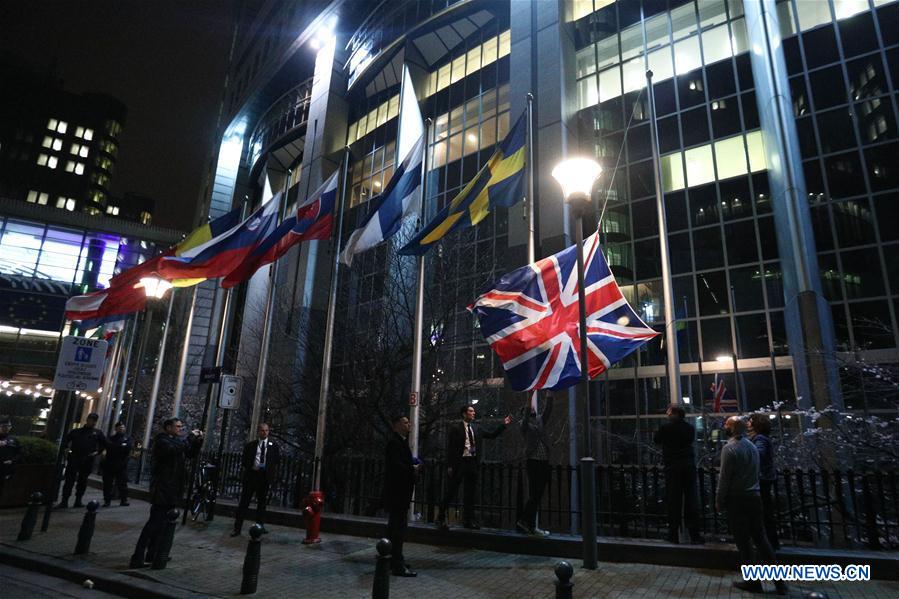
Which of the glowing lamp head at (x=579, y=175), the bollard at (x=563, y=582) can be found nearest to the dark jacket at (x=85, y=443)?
the glowing lamp head at (x=579, y=175)

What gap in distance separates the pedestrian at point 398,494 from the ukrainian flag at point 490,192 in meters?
5.43

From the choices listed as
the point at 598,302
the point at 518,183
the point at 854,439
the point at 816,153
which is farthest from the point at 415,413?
the point at 816,153

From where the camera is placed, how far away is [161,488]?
24.5 feet

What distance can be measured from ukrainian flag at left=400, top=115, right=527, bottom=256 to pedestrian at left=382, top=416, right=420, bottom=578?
5425mm

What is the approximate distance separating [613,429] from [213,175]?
54.3 m

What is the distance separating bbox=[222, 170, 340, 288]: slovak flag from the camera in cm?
1394

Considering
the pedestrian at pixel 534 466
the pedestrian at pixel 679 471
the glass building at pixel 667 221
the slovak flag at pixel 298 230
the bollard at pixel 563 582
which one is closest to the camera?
the bollard at pixel 563 582

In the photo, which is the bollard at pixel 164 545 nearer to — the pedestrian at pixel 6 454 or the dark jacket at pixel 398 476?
the dark jacket at pixel 398 476

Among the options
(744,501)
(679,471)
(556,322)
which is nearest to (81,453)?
(556,322)

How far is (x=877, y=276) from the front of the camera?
19.7 m

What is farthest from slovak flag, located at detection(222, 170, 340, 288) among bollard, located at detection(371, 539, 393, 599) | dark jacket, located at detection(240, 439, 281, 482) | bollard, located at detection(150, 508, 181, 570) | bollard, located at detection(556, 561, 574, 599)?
bollard, located at detection(556, 561, 574, 599)

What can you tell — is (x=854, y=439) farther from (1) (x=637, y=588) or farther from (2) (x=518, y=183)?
(2) (x=518, y=183)

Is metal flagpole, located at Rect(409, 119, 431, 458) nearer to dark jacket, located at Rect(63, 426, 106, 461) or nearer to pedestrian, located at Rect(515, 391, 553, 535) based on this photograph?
pedestrian, located at Rect(515, 391, 553, 535)

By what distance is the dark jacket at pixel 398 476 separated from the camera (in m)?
7.07
